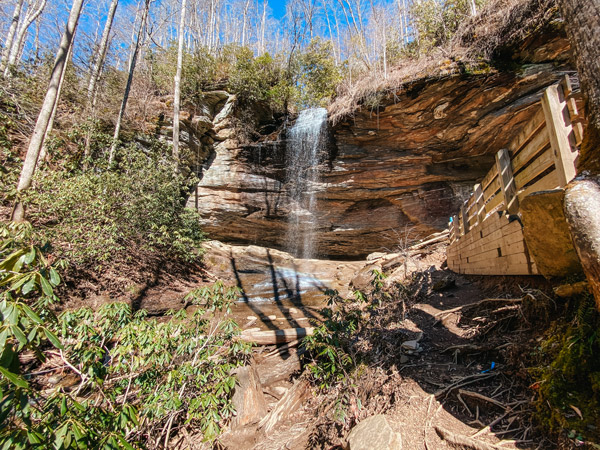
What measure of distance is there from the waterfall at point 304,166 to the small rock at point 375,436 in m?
10.7

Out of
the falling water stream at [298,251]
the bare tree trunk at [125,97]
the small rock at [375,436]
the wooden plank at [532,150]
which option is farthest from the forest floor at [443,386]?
the bare tree trunk at [125,97]

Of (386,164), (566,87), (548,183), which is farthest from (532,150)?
(386,164)

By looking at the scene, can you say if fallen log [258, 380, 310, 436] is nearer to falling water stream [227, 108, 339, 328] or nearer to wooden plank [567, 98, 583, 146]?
falling water stream [227, 108, 339, 328]

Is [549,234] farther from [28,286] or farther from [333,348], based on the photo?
[28,286]

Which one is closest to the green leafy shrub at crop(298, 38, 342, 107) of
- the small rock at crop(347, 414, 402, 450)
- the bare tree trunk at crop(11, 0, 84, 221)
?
the bare tree trunk at crop(11, 0, 84, 221)

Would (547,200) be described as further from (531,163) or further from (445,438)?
(445,438)

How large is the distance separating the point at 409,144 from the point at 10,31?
58.7ft

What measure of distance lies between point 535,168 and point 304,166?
33.1 ft

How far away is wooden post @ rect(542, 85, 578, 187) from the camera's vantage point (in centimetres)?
193

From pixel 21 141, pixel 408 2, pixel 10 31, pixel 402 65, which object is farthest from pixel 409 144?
pixel 10 31

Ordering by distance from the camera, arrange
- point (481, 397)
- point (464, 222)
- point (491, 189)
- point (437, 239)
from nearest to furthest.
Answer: point (481, 397) < point (491, 189) < point (464, 222) < point (437, 239)

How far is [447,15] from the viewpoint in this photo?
9.24m

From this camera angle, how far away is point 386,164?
1104cm

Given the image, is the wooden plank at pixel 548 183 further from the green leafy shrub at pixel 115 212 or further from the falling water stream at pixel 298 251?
the green leafy shrub at pixel 115 212
